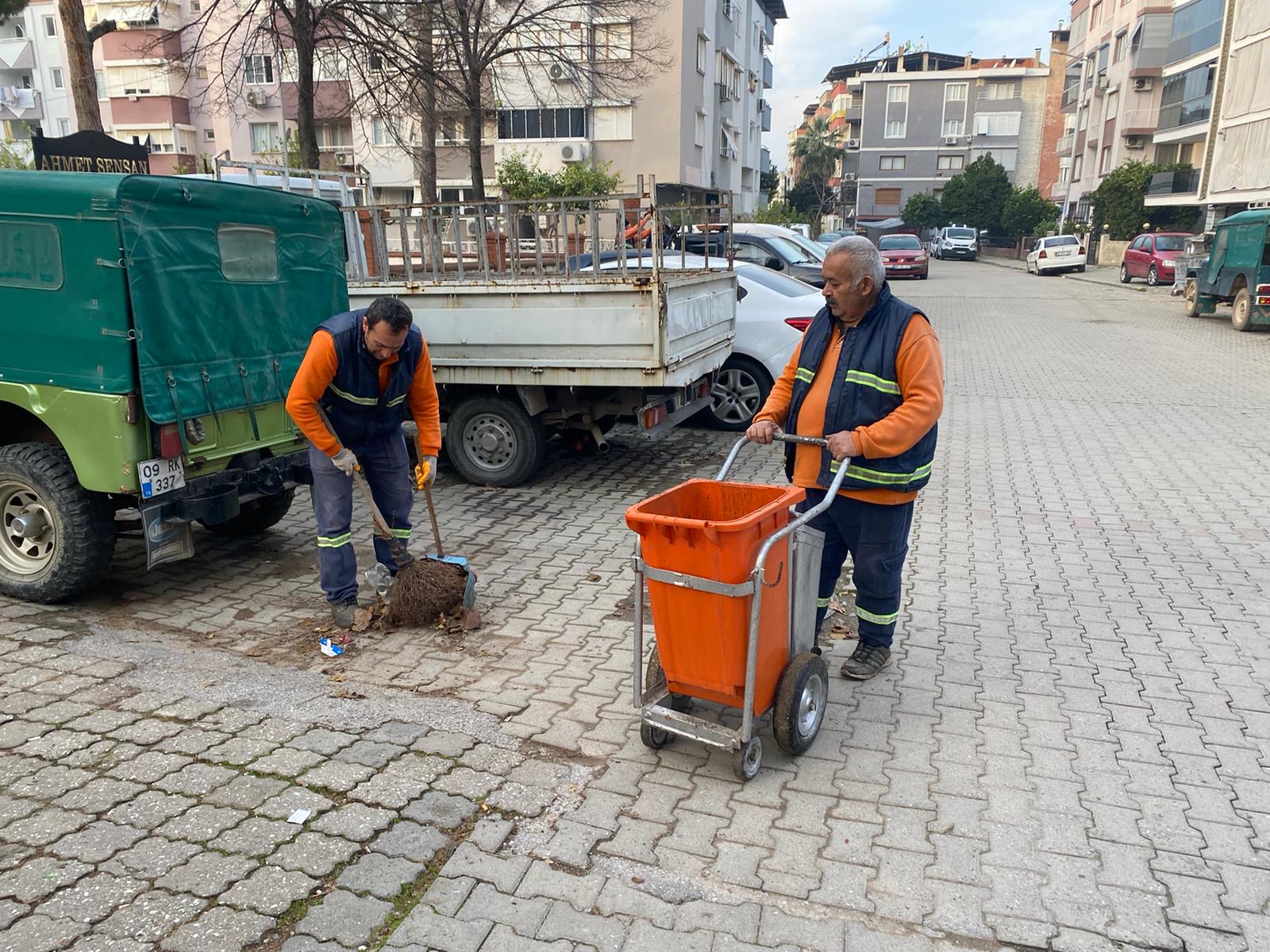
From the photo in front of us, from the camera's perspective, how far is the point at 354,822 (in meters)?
3.12

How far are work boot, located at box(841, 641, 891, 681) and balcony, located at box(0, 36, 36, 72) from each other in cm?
5663

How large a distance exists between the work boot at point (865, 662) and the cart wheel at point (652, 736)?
3.36ft

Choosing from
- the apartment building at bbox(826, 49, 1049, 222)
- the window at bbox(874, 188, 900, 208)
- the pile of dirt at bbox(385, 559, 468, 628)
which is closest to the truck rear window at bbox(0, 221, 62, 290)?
the pile of dirt at bbox(385, 559, 468, 628)

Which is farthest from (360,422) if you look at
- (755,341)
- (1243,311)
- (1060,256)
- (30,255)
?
(1060,256)

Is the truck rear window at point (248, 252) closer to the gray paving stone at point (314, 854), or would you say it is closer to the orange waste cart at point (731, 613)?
the orange waste cart at point (731, 613)

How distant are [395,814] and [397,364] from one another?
7.34 ft

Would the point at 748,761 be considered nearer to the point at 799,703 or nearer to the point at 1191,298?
the point at 799,703

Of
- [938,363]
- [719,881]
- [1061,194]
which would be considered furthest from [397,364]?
[1061,194]

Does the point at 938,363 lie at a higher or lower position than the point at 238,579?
higher

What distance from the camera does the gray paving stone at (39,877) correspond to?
9.03 feet

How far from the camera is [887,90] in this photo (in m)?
74.9

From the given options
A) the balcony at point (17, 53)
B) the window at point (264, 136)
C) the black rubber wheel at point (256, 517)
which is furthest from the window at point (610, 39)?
the balcony at point (17, 53)

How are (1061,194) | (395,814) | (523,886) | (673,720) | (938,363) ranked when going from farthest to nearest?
(1061,194), (938,363), (673,720), (395,814), (523,886)

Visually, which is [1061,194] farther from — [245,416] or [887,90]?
[245,416]
